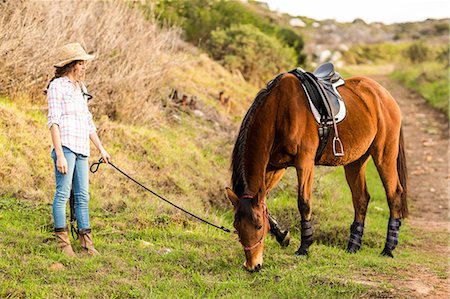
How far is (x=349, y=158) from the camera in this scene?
663 cm

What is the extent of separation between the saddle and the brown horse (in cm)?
8

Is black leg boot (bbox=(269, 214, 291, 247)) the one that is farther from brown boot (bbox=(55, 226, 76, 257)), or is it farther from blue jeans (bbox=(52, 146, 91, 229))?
brown boot (bbox=(55, 226, 76, 257))

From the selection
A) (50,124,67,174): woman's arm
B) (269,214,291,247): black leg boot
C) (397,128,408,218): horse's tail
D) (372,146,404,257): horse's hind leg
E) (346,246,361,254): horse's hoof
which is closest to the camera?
(50,124,67,174): woman's arm

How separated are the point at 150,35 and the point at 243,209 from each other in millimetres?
6318

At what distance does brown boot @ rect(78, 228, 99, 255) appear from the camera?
545cm

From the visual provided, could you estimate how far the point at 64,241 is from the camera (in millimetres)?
5312

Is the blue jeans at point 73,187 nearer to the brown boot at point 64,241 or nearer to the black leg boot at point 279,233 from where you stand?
the brown boot at point 64,241

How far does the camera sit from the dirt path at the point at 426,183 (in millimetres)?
A: 5414

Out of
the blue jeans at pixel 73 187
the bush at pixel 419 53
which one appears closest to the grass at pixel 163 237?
the blue jeans at pixel 73 187

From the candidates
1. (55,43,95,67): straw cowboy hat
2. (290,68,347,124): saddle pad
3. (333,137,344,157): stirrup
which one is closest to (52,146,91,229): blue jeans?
(55,43,95,67): straw cowboy hat

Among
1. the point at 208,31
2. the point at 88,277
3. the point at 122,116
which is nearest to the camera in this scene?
the point at 88,277

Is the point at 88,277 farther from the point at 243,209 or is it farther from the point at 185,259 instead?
the point at 243,209

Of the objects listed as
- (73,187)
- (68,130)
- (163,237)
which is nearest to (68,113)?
(68,130)

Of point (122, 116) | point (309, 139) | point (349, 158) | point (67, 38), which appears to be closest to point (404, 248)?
point (349, 158)
